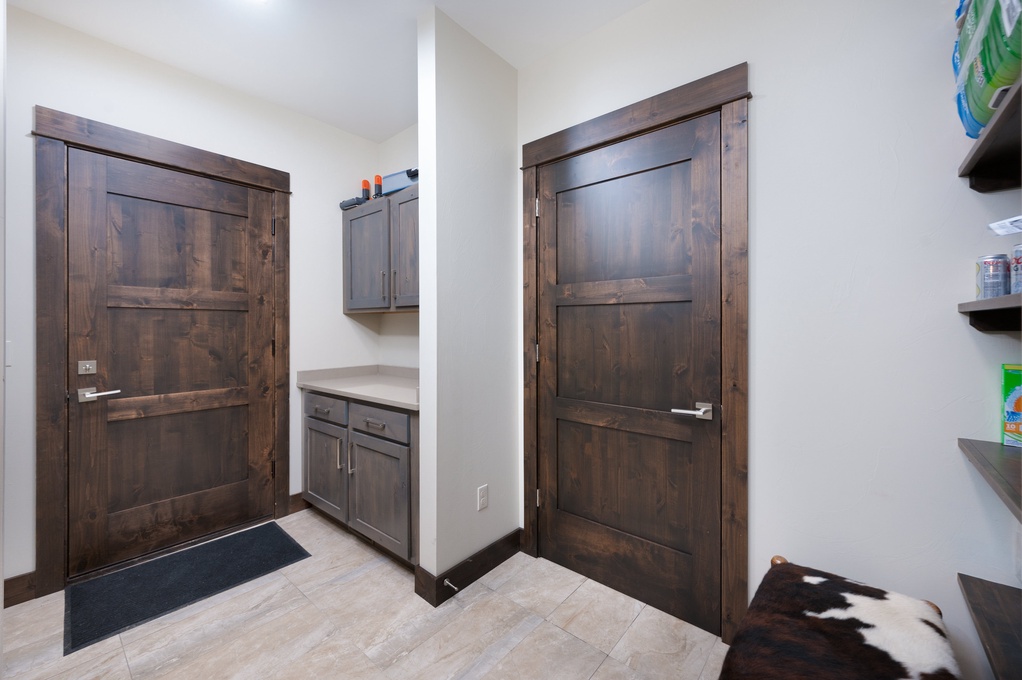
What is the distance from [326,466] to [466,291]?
1.46 metres

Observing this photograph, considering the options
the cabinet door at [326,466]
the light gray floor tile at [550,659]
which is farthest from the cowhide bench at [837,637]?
the cabinet door at [326,466]

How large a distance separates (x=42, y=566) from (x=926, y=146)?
12.4ft

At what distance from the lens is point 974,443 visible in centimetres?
120

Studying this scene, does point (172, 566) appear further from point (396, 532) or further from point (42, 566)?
point (396, 532)

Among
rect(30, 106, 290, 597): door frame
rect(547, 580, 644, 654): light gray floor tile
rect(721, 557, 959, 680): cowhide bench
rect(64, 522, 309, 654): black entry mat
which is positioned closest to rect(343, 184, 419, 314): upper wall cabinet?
rect(30, 106, 290, 597): door frame

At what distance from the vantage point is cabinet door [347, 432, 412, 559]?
Result: 2031mm

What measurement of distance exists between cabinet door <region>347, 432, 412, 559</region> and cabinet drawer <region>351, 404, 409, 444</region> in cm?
4

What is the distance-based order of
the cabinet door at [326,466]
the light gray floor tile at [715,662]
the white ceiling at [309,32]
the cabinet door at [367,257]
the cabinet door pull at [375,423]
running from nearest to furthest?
the light gray floor tile at [715,662] < the white ceiling at [309,32] < the cabinet door pull at [375,423] < the cabinet door at [326,466] < the cabinet door at [367,257]

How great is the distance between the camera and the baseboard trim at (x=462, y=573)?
1850 mm

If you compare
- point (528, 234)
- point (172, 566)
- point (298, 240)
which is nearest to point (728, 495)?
point (528, 234)

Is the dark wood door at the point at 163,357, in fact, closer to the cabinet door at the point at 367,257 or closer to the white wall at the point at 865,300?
the cabinet door at the point at 367,257

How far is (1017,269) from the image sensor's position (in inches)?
41.2

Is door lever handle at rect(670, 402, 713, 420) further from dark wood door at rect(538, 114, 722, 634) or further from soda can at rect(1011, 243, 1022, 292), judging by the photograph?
soda can at rect(1011, 243, 1022, 292)

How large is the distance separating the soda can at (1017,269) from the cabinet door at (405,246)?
228 cm
